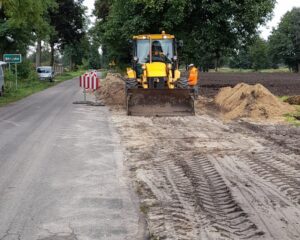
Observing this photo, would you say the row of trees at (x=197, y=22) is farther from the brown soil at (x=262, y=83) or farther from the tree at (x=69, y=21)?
the tree at (x=69, y=21)

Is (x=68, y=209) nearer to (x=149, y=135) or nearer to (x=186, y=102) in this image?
(x=149, y=135)

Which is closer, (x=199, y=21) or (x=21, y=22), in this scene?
(x=21, y=22)

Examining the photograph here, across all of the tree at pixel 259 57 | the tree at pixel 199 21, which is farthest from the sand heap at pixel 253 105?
the tree at pixel 259 57

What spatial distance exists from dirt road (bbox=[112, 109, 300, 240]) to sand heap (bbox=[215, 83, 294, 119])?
12.1ft

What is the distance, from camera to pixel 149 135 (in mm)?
12609

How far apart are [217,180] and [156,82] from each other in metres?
11.7

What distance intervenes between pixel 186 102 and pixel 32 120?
5488 mm

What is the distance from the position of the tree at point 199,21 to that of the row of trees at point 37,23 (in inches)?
204

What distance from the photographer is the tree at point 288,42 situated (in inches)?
3782

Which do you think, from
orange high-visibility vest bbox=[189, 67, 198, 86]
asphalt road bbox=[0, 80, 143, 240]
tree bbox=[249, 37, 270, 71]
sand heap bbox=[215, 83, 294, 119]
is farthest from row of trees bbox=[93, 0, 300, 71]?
tree bbox=[249, 37, 270, 71]

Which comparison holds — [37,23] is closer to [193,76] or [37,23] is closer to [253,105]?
[193,76]

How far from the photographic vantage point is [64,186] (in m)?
7.38

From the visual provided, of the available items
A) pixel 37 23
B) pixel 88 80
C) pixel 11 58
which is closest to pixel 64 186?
pixel 88 80

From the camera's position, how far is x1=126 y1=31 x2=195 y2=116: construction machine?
57.5 ft
